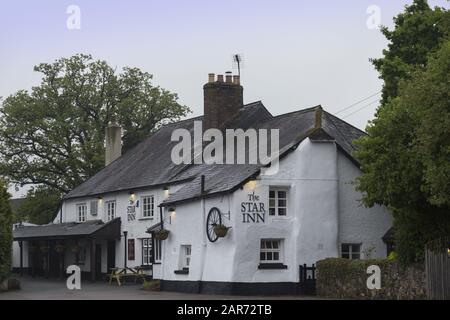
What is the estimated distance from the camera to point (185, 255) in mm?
34094

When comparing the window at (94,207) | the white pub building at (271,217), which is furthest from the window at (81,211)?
the white pub building at (271,217)

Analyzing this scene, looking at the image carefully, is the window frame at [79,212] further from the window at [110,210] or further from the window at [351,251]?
the window at [351,251]

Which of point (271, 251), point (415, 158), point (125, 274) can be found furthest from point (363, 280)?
point (125, 274)

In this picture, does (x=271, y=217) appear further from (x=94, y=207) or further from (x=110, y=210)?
(x=94, y=207)

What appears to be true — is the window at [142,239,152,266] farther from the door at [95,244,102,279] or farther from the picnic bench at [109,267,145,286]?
the door at [95,244,102,279]

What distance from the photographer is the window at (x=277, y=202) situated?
103ft

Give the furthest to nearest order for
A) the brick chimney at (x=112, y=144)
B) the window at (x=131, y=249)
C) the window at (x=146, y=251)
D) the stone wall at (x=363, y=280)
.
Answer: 1. the brick chimney at (x=112, y=144)
2. the window at (x=131, y=249)
3. the window at (x=146, y=251)
4. the stone wall at (x=363, y=280)

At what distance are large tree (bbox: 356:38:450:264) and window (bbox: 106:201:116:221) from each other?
21857mm

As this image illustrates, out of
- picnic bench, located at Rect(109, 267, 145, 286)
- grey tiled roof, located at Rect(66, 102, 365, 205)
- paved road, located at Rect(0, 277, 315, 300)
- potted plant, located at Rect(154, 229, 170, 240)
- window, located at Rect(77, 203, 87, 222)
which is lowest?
paved road, located at Rect(0, 277, 315, 300)

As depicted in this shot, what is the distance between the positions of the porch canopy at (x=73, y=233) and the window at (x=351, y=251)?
578 inches

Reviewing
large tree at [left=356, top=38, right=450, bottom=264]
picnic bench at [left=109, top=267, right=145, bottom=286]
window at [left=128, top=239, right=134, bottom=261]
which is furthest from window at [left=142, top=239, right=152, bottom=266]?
large tree at [left=356, top=38, right=450, bottom=264]

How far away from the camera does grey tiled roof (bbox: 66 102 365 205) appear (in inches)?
1273
